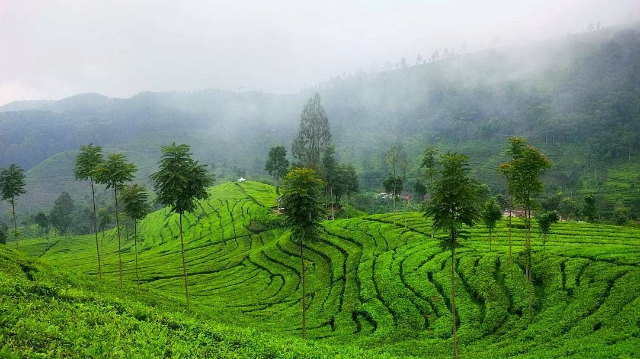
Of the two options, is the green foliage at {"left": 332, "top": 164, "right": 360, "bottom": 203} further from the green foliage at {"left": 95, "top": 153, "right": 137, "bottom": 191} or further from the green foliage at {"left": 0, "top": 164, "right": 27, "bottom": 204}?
the green foliage at {"left": 0, "top": 164, "right": 27, "bottom": 204}

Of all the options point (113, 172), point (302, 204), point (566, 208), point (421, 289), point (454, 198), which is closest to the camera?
point (454, 198)

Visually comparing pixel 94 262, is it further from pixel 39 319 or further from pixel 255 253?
pixel 39 319

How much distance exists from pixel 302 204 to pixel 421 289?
57.7 feet

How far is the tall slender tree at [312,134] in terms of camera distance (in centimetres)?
8631

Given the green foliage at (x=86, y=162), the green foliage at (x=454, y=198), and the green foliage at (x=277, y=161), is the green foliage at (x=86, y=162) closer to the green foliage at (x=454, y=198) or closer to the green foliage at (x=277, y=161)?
the green foliage at (x=454, y=198)

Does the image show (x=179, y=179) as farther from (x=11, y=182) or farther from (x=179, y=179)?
(x=11, y=182)

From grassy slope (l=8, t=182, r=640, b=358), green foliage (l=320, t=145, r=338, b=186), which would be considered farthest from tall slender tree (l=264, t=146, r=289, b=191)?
grassy slope (l=8, t=182, r=640, b=358)

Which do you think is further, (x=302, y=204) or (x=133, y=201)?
(x=133, y=201)

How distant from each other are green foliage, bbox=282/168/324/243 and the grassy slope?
10512 millimetres

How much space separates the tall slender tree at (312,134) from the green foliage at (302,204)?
56118 millimetres

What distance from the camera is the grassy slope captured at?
26.3 meters

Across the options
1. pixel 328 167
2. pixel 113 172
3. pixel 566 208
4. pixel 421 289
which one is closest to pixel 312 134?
pixel 328 167

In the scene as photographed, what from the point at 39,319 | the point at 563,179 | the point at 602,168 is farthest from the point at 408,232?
the point at 602,168

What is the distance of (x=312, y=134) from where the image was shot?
284 ft
